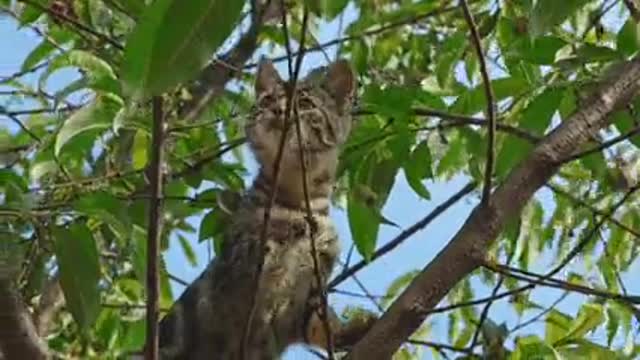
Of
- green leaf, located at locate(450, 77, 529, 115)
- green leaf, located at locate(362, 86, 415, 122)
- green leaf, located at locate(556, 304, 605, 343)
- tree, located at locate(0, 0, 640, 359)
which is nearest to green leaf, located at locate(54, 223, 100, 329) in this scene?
tree, located at locate(0, 0, 640, 359)

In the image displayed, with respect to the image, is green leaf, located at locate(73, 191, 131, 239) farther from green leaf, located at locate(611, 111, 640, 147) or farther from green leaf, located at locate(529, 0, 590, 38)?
green leaf, located at locate(611, 111, 640, 147)

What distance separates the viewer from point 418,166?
2691 millimetres

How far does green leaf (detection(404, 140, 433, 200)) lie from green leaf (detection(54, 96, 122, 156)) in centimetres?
72

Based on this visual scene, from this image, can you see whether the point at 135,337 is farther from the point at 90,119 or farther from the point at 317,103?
the point at 317,103

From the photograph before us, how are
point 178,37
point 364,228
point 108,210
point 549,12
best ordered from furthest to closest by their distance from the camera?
point 364,228
point 108,210
point 549,12
point 178,37

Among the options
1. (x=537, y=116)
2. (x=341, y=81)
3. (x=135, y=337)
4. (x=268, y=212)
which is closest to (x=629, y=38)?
(x=537, y=116)

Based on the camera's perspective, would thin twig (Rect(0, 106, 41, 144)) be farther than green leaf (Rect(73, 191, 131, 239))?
Yes

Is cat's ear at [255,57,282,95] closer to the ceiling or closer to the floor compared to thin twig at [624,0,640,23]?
closer to the ceiling

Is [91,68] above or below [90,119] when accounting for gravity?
above

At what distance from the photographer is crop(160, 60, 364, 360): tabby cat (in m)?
2.91

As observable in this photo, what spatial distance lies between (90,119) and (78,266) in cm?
39

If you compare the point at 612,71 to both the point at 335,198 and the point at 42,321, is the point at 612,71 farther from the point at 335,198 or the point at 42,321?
the point at 42,321

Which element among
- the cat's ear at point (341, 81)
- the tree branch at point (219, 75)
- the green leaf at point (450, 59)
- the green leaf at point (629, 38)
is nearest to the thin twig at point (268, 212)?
the green leaf at point (629, 38)

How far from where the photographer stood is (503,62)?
8.39ft
